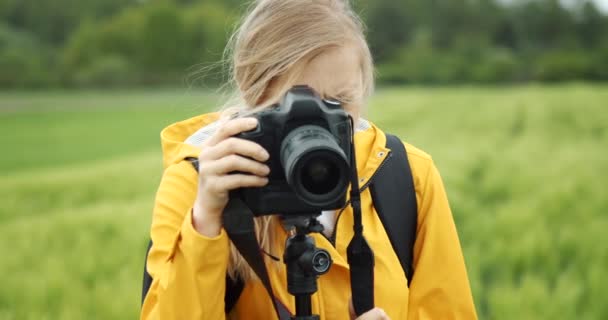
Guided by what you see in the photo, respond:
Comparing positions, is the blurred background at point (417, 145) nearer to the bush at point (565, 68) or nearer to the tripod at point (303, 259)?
the tripod at point (303, 259)

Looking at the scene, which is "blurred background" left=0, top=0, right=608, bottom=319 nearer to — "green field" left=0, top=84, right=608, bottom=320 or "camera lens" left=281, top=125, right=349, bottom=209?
"green field" left=0, top=84, right=608, bottom=320

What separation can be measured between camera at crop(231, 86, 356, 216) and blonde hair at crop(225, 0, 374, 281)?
0.77 feet

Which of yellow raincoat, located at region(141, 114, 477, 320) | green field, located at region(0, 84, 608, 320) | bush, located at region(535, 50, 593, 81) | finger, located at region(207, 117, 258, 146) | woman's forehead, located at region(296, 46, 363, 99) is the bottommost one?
green field, located at region(0, 84, 608, 320)

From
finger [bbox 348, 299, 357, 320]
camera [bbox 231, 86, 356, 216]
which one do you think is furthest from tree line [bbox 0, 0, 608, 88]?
camera [bbox 231, 86, 356, 216]

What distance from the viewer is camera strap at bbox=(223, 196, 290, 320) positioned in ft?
4.65

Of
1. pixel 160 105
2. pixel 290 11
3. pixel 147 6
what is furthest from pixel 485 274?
pixel 147 6

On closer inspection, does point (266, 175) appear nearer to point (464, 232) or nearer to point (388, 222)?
point (388, 222)

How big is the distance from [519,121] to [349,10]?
1402cm

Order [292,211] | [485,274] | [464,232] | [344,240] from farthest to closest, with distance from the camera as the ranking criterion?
[464,232]
[485,274]
[344,240]
[292,211]

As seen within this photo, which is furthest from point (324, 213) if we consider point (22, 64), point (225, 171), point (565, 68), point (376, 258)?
point (22, 64)

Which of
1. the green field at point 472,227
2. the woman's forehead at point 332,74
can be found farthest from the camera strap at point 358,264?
the green field at point 472,227

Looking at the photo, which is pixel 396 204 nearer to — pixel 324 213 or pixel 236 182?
pixel 324 213

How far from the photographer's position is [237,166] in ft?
4.49

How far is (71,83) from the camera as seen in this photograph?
50906 mm
